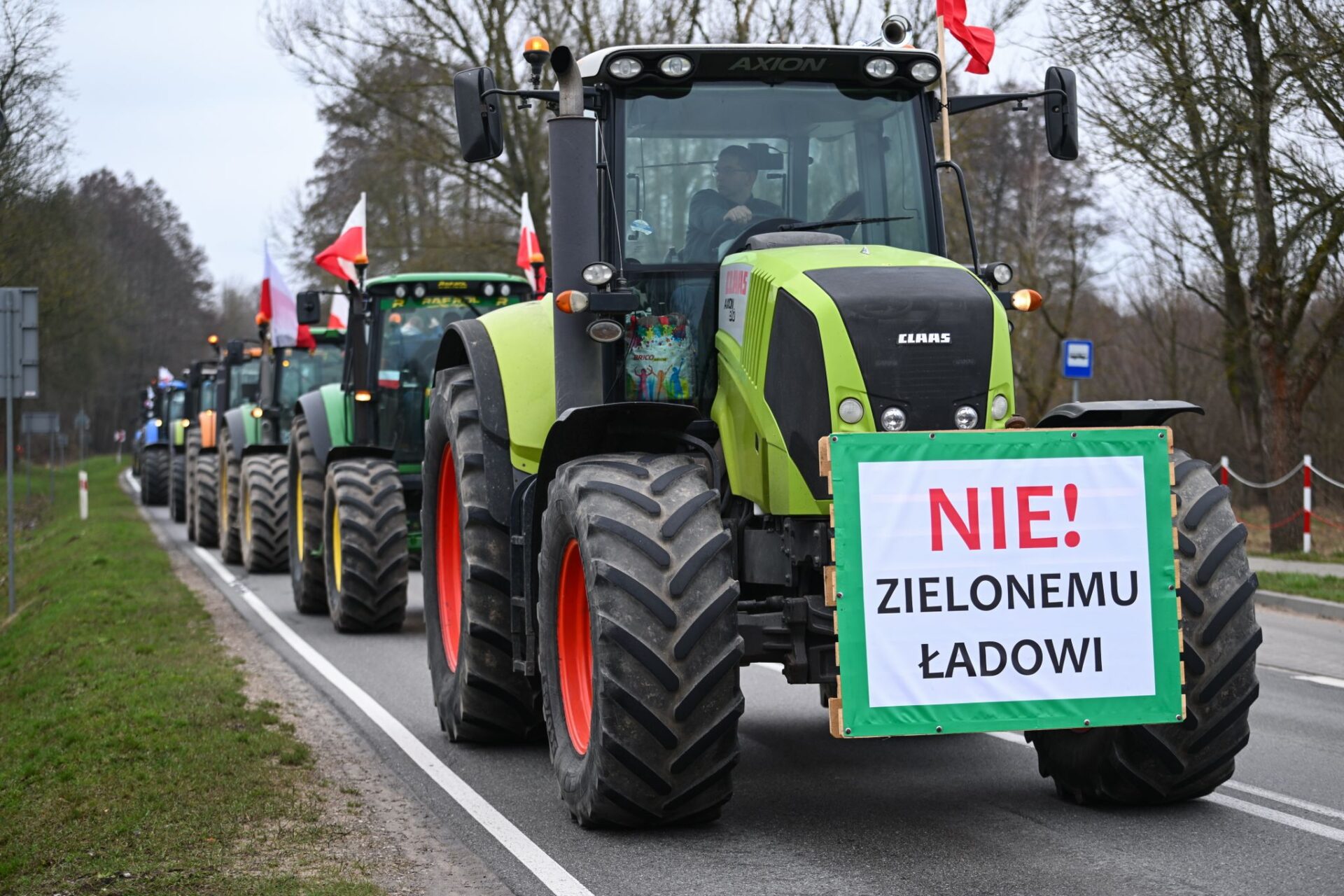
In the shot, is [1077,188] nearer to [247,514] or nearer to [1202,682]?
[247,514]

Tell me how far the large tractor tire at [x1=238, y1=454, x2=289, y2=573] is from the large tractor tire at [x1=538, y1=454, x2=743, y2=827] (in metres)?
12.7

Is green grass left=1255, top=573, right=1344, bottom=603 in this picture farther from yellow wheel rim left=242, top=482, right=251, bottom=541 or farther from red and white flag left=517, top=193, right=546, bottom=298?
yellow wheel rim left=242, top=482, right=251, bottom=541

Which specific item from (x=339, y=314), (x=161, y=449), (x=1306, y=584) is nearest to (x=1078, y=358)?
(x=1306, y=584)

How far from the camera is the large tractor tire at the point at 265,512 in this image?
18734 millimetres

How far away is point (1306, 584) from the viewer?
16.4 metres

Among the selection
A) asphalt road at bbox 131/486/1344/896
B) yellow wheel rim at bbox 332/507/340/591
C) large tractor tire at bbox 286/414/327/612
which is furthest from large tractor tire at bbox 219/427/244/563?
asphalt road at bbox 131/486/1344/896

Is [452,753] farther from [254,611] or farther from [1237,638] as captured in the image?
[254,611]

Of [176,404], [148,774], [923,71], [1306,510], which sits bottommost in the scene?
[148,774]

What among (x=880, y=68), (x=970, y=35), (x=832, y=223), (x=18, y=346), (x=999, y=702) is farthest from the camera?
(x=18, y=346)

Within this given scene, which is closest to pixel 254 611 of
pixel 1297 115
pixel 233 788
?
pixel 233 788

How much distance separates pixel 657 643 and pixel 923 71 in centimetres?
311

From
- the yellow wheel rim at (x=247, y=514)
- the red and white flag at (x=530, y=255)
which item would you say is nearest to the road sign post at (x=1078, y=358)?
the red and white flag at (x=530, y=255)

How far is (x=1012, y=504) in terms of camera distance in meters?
5.97

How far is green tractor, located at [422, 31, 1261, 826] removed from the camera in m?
6.04
